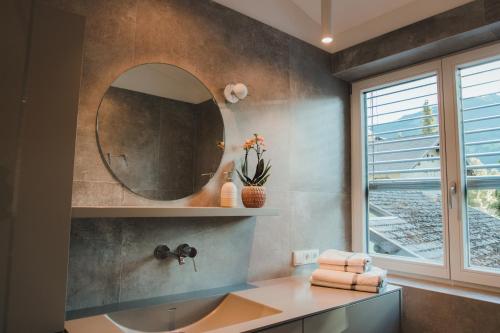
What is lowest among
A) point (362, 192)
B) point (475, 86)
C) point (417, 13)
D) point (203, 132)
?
point (362, 192)

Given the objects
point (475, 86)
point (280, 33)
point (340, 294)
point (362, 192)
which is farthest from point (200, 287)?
point (475, 86)

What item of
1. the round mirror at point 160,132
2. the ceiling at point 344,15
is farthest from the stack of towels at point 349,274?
A: the ceiling at point 344,15

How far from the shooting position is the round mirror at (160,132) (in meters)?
1.54

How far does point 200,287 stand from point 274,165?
804mm

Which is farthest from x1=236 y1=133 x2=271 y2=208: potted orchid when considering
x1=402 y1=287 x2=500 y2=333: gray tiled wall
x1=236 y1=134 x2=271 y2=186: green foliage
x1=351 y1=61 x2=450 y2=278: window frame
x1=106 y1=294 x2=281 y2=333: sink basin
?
x1=402 y1=287 x2=500 y2=333: gray tiled wall

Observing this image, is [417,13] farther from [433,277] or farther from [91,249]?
[91,249]

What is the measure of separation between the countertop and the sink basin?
0.14 feet

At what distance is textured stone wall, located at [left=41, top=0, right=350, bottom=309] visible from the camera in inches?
58.1

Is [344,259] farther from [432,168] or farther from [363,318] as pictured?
[432,168]

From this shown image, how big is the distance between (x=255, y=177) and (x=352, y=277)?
721 millimetres

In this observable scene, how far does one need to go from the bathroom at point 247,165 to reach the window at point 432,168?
0.03 ft

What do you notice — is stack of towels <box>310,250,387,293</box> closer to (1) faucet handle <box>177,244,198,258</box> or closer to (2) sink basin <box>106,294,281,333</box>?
(2) sink basin <box>106,294,281,333</box>

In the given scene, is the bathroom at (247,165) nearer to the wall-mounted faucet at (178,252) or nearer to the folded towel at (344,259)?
the wall-mounted faucet at (178,252)

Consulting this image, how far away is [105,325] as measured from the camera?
4.16 feet
